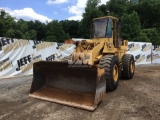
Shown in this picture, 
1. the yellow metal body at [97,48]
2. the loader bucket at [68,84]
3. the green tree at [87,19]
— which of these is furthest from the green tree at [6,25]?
the loader bucket at [68,84]

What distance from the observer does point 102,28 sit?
846cm

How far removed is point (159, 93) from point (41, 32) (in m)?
55.9

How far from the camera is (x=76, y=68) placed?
20.8ft

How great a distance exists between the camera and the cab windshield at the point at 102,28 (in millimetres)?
8312

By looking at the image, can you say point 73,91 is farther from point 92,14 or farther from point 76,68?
point 92,14

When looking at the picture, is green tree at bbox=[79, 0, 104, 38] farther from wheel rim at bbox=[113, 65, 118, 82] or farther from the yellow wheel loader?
wheel rim at bbox=[113, 65, 118, 82]

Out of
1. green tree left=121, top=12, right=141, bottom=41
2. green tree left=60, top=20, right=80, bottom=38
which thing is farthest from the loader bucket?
green tree left=60, top=20, right=80, bottom=38

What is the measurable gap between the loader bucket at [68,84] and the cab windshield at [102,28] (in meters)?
2.42

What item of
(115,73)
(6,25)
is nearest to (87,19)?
(6,25)

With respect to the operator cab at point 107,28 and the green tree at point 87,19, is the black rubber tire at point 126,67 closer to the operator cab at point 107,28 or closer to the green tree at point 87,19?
the operator cab at point 107,28

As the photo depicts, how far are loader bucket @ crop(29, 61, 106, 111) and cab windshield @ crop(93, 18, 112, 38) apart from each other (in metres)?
2.42

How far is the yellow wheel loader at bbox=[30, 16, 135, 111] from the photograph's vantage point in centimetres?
581

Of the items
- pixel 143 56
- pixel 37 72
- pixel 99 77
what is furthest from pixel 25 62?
pixel 143 56

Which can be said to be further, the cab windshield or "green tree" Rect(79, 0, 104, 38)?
"green tree" Rect(79, 0, 104, 38)
